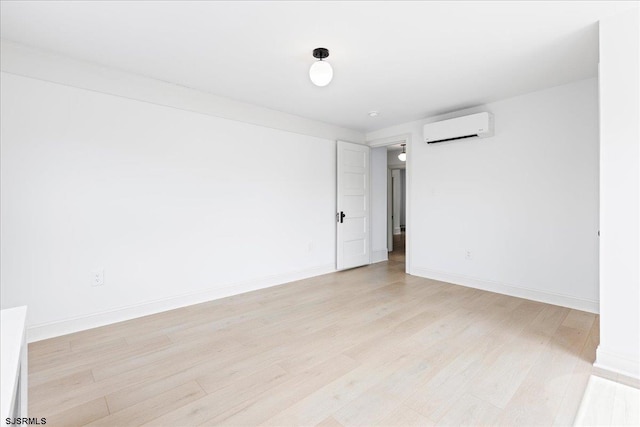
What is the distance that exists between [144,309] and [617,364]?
382 cm

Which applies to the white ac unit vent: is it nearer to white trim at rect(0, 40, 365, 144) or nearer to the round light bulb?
white trim at rect(0, 40, 365, 144)

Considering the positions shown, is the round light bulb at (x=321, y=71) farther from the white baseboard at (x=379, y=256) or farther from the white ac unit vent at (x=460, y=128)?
the white baseboard at (x=379, y=256)

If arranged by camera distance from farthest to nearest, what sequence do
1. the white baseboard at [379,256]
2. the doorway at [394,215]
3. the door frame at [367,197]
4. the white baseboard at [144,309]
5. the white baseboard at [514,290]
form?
the doorway at [394,215] → the white baseboard at [379,256] → the door frame at [367,197] → the white baseboard at [514,290] → the white baseboard at [144,309]

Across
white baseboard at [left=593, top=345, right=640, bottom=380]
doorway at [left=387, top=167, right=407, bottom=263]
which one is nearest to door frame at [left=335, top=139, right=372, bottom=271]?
doorway at [left=387, top=167, right=407, bottom=263]

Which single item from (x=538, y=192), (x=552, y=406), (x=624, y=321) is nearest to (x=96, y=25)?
(x=552, y=406)

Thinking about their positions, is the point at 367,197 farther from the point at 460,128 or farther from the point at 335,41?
the point at 335,41

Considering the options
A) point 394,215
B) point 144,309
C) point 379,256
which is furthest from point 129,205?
point 394,215

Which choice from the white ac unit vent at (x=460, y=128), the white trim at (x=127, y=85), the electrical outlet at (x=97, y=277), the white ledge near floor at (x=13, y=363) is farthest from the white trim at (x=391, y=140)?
the white ledge near floor at (x=13, y=363)

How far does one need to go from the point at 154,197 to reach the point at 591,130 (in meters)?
4.43

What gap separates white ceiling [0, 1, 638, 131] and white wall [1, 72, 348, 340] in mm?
479

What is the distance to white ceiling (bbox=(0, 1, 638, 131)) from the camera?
193 cm

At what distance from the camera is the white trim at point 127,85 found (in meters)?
2.35

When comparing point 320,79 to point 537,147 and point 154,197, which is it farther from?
point 537,147

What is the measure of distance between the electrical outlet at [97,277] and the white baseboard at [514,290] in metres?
3.88
